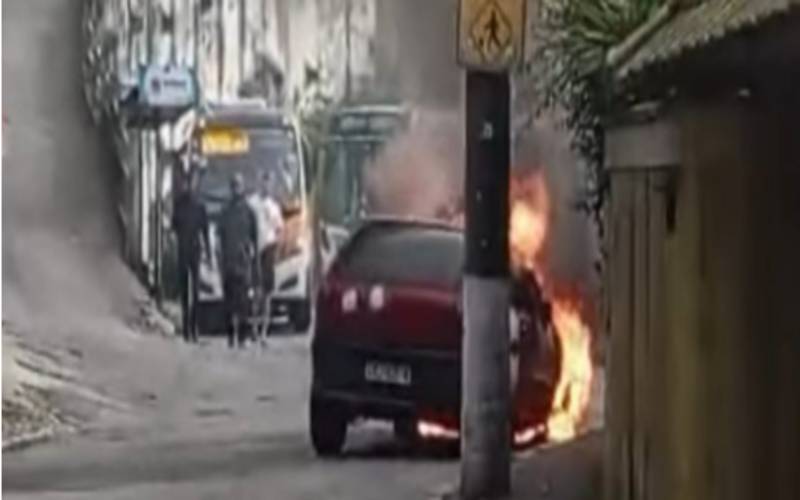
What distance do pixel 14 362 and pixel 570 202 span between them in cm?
132

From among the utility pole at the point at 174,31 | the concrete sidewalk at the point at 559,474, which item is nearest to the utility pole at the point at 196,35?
the utility pole at the point at 174,31

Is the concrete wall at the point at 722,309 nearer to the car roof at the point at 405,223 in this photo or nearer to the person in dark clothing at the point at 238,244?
the car roof at the point at 405,223

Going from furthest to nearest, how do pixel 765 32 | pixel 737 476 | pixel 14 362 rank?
pixel 14 362
pixel 737 476
pixel 765 32

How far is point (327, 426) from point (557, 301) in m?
0.63

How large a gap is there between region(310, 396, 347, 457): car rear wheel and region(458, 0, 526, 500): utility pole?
0.29 meters

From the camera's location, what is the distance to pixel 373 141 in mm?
4660

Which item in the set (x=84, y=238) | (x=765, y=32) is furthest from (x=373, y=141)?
(x=765, y=32)

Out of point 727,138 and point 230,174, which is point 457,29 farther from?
point 727,138

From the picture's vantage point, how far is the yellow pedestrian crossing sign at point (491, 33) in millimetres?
4594

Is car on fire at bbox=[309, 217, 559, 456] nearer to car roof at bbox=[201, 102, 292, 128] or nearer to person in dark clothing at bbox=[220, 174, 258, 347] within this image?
person in dark clothing at bbox=[220, 174, 258, 347]

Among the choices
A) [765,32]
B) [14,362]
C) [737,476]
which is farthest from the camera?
[14,362]

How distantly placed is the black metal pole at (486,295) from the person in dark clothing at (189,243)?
627 millimetres

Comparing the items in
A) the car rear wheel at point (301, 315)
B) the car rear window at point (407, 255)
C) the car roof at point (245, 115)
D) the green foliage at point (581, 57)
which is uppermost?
the green foliage at point (581, 57)

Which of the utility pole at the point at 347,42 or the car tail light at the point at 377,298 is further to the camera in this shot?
the car tail light at the point at 377,298
